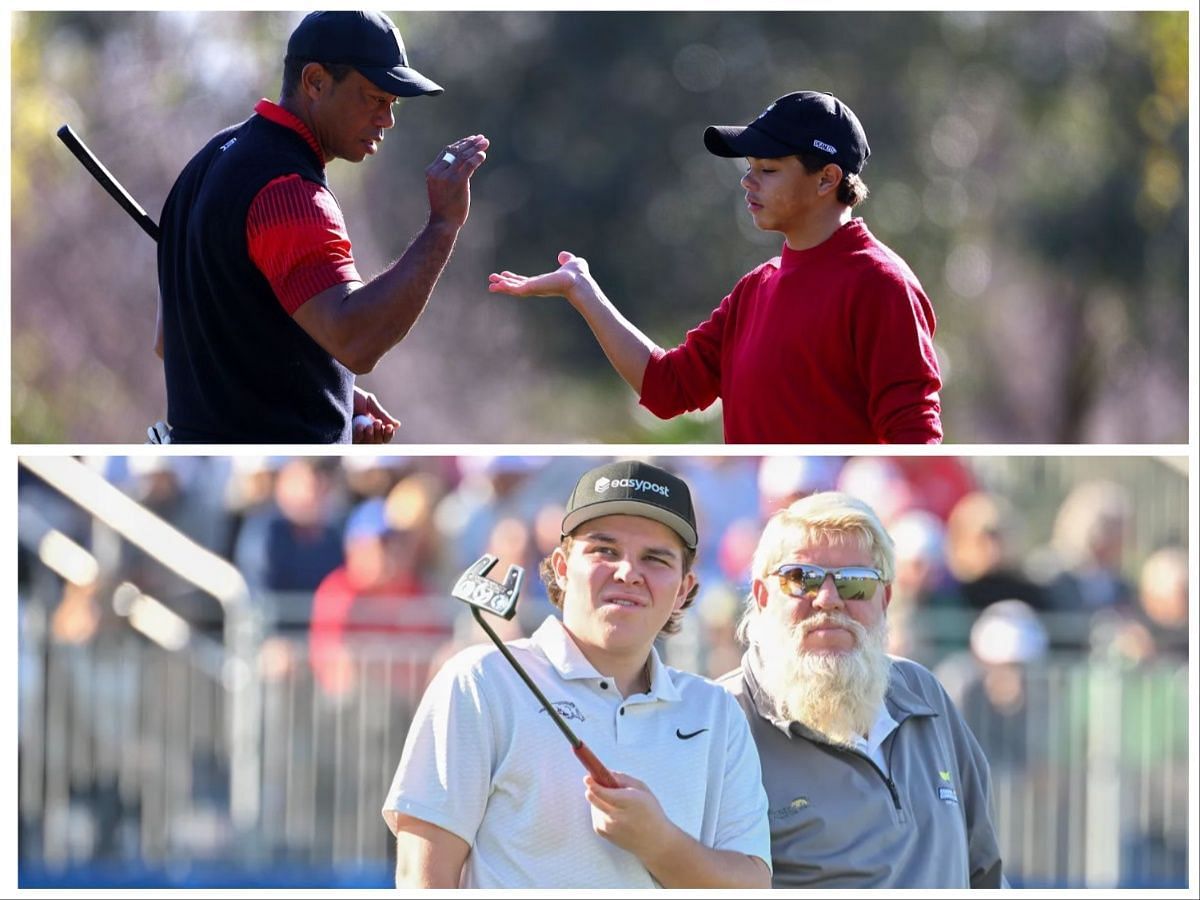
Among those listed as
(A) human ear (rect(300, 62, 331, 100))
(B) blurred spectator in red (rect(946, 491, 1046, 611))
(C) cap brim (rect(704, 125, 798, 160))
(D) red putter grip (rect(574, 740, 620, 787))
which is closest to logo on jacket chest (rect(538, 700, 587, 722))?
(D) red putter grip (rect(574, 740, 620, 787))

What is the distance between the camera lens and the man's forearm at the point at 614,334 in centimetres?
454

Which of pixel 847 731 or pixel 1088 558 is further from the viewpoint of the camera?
pixel 1088 558

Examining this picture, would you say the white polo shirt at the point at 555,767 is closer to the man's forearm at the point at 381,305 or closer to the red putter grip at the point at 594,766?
the red putter grip at the point at 594,766

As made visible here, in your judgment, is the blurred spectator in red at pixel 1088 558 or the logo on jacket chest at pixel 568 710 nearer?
the logo on jacket chest at pixel 568 710

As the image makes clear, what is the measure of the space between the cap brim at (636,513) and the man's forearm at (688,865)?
1.79ft

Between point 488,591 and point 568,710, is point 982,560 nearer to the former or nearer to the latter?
point 568,710

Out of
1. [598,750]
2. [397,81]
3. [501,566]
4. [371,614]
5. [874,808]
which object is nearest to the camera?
[598,750]

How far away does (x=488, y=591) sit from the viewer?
11.6 ft

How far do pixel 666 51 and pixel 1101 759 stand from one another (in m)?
15.5

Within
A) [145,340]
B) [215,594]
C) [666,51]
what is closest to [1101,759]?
[215,594]

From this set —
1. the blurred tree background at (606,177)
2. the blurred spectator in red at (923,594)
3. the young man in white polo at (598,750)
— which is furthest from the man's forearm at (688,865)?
the blurred tree background at (606,177)

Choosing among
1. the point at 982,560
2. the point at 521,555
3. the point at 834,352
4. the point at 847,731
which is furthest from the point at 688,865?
the point at 982,560

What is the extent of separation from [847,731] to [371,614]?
420 cm

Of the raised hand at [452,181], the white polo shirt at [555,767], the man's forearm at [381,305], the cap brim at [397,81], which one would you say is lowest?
the white polo shirt at [555,767]
